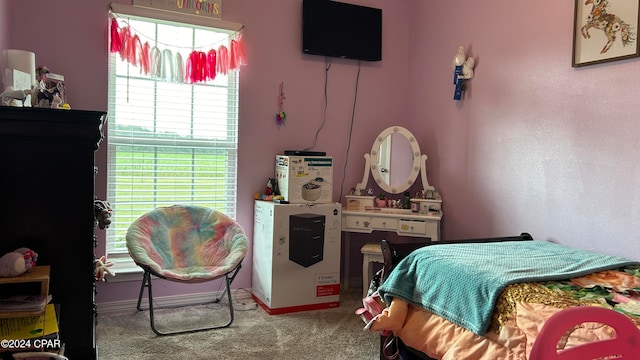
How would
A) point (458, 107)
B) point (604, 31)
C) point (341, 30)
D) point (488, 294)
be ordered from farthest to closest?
point (341, 30)
point (458, 107)
point (604, 31)
point (488, 294)

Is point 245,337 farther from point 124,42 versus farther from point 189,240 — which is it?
point 124,42

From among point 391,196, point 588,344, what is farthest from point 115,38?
point 588,344

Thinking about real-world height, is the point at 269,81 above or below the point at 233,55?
below

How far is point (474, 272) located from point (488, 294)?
147 mm

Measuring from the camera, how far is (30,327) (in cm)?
173

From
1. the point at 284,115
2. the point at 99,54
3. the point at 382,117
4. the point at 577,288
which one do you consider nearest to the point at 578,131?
the point at 577,288

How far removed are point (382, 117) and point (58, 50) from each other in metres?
2.49

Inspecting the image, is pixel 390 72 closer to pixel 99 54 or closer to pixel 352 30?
pixel 352 30

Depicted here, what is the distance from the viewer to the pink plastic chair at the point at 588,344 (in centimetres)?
116

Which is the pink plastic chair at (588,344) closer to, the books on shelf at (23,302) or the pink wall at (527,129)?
the pink wall at (527,129)

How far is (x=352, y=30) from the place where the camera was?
12.7 feet

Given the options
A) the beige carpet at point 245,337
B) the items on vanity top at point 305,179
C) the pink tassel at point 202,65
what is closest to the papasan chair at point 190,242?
the beige carpet at point 245,337

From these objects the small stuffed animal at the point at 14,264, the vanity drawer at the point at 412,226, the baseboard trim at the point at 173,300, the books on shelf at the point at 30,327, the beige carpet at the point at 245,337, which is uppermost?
the small stuffed animal at the point at 14,264

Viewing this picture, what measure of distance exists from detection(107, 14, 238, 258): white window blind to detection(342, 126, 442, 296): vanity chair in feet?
3.25
